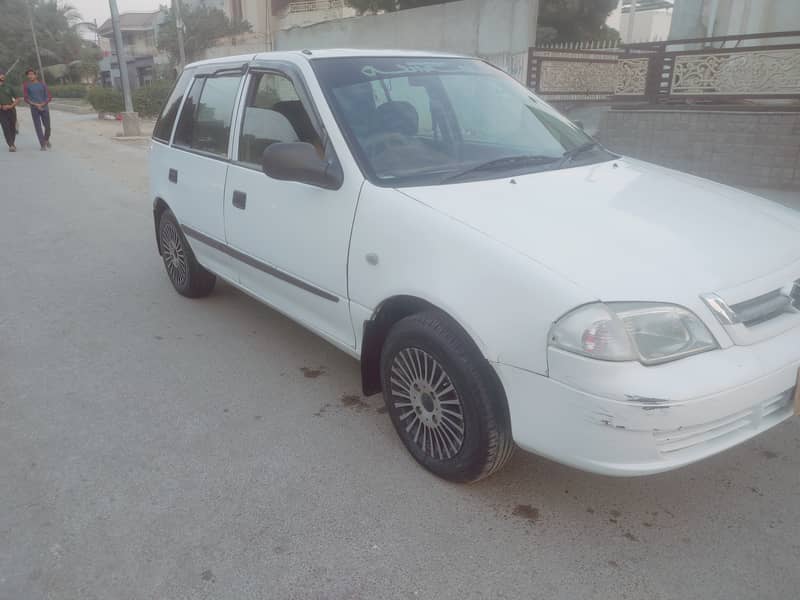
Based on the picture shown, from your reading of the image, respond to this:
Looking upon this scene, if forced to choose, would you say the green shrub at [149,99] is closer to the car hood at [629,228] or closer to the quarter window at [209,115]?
the quarter window at [209,115]

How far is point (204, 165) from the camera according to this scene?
426cm

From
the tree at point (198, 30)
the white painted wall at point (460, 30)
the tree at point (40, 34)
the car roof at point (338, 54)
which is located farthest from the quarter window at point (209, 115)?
the tree at point (40, 34)

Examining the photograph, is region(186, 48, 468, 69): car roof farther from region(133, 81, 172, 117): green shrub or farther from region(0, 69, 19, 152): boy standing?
region(133, 81, 172, 117): green shrub

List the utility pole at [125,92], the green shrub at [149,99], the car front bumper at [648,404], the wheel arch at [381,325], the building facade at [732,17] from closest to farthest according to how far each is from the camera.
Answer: the car front bumper at [648,404] → the wheel arch at [381,325] → the building facade at [732,17] → the utility pole at [125,92] → the green shrub at [149,99]

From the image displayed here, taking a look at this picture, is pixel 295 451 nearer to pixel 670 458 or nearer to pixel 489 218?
pixel 489 218

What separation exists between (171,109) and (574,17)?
1905 centimetres

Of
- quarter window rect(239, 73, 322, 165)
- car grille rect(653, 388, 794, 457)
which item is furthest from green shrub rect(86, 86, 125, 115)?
car grille rect(653, 388, 794, 457)

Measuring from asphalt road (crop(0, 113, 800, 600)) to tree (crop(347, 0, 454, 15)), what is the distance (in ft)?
60.8

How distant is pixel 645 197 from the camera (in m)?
2.92

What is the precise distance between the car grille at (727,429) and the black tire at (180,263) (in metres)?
3.68

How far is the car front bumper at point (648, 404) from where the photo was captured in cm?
211

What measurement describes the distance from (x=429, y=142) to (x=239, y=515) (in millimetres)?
1931

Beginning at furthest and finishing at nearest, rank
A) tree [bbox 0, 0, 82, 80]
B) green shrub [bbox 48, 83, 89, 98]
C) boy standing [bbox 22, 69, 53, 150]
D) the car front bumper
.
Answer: tree [bbox 0, 0, 82, 80]
green shrub [bbox 48, 83, 89, 98]
boy standing [bbox 22, 69, 53, 150]
the car front bumper

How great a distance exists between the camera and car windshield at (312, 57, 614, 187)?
3.08 m
